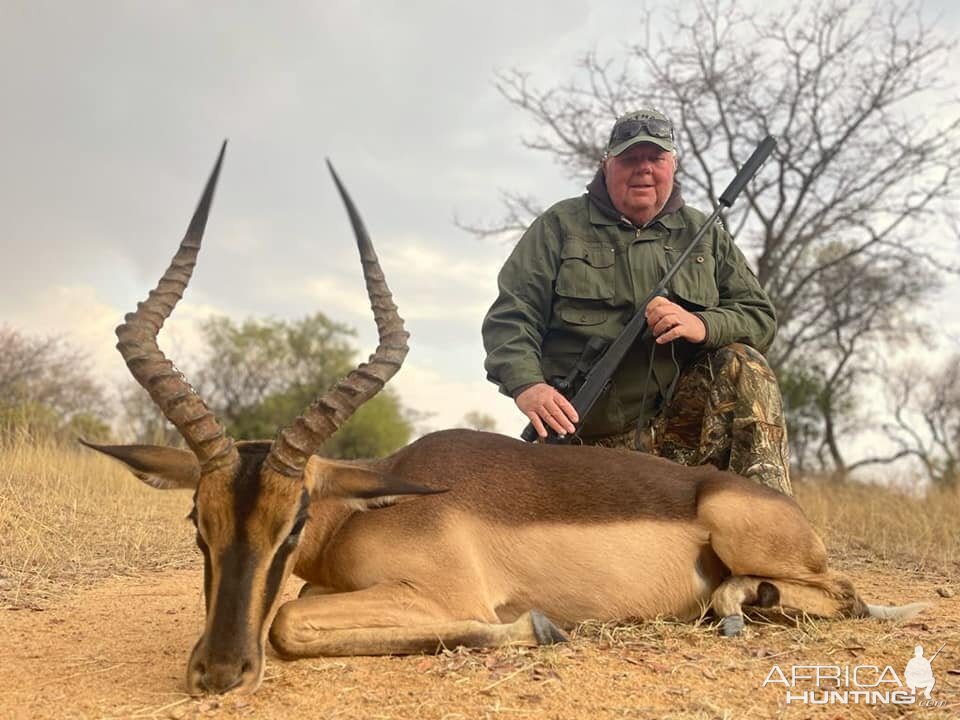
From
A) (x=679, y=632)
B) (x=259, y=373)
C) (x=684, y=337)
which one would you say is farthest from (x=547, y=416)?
(x=259, y=373)

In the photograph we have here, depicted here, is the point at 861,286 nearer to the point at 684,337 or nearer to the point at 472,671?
the point at 684,337

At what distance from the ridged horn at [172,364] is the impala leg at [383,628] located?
70 centimetres

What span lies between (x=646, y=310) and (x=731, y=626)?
2.30 metres

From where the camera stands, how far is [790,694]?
351 centimetres

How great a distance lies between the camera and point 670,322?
600 cm

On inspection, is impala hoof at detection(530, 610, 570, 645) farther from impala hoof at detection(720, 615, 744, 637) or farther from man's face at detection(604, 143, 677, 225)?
man's face at detection(604, 143, 677, 225)

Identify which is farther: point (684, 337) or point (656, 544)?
point (684, 337)

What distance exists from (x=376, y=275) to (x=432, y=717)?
6.18ft

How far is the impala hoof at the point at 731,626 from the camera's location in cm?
440

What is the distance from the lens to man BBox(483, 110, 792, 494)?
6.14 m

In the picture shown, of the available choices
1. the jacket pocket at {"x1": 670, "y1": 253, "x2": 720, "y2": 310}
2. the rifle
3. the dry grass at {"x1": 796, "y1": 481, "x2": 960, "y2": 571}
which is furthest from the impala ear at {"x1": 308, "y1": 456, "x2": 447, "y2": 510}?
the dry grass at {"x1": 796, "y1": 481, "x2": 960, "y2": 571}

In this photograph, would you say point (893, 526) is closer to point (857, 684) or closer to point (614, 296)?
point (614, 296)

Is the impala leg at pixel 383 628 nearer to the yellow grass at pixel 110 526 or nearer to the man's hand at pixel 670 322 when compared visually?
the man's hand at pixel 670 322

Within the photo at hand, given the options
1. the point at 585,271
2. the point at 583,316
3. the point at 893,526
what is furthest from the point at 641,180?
the point at 893,526
